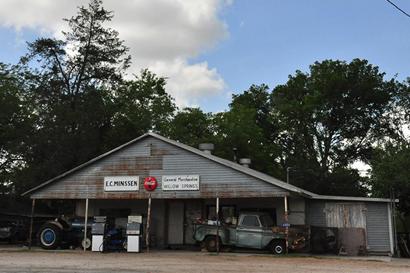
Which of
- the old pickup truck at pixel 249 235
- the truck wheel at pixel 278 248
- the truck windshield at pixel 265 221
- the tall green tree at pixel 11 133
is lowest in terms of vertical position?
the truck wheel at pixel 278 248

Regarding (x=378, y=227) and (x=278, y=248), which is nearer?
(x=278, y=248)

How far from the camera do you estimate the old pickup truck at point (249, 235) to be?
22250 mm

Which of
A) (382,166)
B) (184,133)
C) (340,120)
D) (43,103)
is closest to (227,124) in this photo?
(184,133)

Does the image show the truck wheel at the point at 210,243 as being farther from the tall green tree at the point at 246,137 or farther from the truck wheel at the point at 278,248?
the tall green tree at the point at 246,137

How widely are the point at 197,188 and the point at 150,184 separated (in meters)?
2.36

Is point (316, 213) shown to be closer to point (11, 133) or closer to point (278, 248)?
point (278, 248)

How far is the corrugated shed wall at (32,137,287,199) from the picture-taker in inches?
901

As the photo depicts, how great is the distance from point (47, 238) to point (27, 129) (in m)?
12.6

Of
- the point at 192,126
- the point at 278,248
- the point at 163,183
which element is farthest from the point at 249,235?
the point at 192,126

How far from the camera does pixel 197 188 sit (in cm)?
2353

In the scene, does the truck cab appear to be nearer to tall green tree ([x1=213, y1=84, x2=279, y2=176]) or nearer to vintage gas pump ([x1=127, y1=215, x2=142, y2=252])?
vintage gas pump ([x1=127, y1=215, x2=142, y2=252])

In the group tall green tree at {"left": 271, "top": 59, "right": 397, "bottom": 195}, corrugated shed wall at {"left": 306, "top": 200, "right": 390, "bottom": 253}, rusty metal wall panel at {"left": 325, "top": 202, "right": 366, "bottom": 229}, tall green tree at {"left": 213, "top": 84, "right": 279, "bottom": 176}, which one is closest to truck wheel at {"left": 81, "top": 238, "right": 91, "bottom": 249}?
corrugated shed wall at {"left": 306, "top": 200, "right": 390, "bottom": 253}

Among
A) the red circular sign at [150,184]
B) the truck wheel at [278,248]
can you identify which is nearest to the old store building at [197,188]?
the red circular sign at [150,184]

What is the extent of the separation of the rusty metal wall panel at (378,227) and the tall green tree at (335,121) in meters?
23.3
